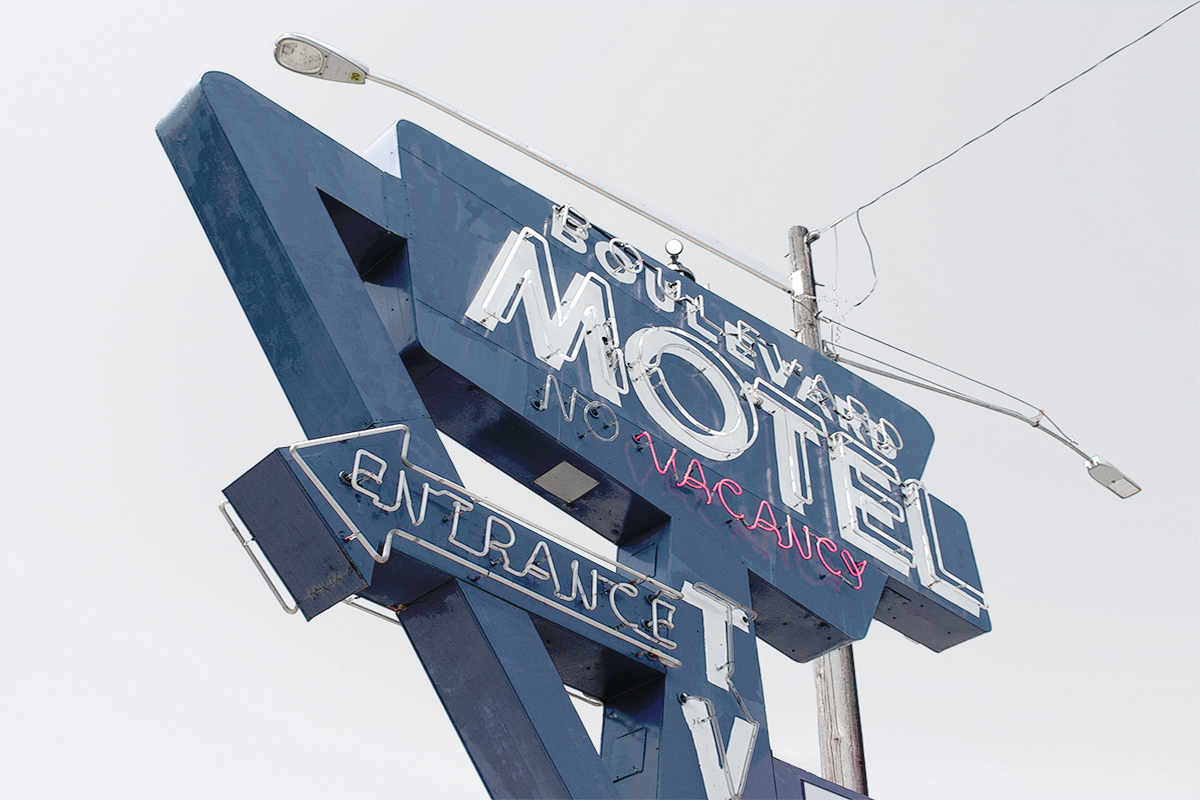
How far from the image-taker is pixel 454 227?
816 centimetres

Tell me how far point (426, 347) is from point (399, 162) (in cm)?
131

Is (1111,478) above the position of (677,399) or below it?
above

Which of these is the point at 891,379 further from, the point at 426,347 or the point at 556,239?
the point at 426,347

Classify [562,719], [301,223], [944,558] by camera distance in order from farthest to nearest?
[944,558], [301,223], [562,719]

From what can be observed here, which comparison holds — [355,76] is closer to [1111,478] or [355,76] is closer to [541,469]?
[541,469]

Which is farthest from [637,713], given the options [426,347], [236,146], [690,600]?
[236,146]

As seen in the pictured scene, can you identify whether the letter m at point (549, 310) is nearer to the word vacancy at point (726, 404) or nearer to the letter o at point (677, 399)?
the word vacancy at point (726, 404)

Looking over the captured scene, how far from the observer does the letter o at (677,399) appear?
8.74m

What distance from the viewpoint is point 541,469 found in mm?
8062

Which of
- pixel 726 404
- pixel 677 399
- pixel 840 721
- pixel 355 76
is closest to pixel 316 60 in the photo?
pixel 355 76

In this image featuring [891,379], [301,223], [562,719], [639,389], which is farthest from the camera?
[891,379]

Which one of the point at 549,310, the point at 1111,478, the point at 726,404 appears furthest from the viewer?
the point at 1111,478

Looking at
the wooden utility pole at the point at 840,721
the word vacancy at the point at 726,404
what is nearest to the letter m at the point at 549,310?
the word vacancy at the point at 726,404

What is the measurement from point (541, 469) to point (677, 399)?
132cm
